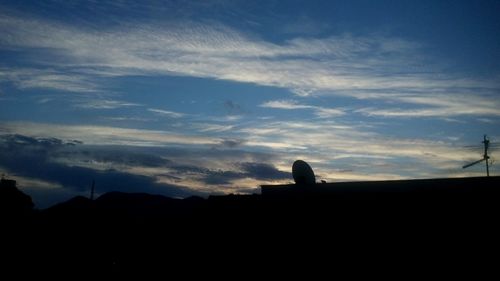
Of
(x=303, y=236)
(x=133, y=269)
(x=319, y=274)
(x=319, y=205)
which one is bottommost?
(x=133, y=269)

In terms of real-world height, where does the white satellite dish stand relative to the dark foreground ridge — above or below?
above

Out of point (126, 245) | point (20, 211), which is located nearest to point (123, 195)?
point (20, 211)

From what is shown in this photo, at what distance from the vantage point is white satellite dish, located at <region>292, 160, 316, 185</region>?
25500mm

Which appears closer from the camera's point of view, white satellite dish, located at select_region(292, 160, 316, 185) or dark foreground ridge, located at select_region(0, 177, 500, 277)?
dark foreground ridge, located at select_region(0, 177, 500, 277)

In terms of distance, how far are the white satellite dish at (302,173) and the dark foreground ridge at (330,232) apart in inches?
150

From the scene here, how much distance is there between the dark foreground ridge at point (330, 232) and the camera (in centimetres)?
1642

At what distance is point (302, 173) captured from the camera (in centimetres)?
2575

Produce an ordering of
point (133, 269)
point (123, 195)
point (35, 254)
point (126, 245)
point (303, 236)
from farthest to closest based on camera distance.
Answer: point (123, 195), point (126, 245), point (35, 254), point (133, 269), point (303, 236)

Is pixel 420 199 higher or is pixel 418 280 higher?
pixel 420 199

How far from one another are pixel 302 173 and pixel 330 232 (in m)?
7.36

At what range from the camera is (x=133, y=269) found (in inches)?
1065

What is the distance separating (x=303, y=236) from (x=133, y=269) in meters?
14.6

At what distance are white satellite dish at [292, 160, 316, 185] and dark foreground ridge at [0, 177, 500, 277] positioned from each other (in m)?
3.80

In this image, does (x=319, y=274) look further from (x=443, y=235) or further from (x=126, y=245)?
(x=126, y=245)
